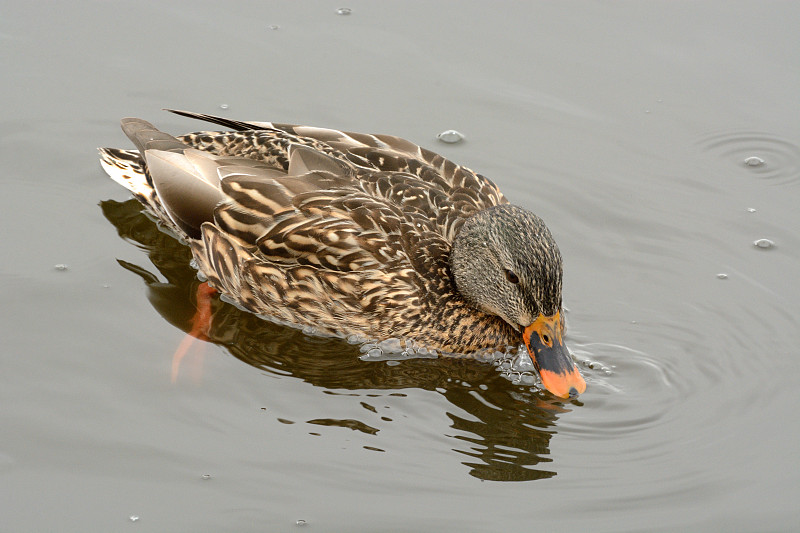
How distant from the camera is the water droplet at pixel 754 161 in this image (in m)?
10.4

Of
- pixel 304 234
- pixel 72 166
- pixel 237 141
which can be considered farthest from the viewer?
pixel 72 166

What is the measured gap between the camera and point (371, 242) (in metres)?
8.30

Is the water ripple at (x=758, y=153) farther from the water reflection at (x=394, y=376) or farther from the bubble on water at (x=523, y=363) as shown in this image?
the water reflection at (x=394, y=376)

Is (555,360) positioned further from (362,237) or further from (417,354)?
(362,237)

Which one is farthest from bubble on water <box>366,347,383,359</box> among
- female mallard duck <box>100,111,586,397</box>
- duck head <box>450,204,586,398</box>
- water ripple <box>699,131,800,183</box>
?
water ripple <box>699,131,800,183</box>

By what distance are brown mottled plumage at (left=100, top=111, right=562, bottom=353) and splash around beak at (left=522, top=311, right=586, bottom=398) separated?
124 millimetres

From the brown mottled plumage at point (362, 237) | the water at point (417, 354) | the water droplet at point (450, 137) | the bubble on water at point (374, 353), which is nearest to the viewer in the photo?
the water at point (417, 354)

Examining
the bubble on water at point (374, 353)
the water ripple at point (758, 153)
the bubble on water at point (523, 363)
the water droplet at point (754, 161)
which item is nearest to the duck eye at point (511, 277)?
the bubble on water at point (523, 363)

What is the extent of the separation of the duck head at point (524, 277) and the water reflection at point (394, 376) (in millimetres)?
302

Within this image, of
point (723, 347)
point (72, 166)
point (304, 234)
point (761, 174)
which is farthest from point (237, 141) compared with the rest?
point (761, 174)

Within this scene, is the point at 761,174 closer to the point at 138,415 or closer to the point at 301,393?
the point at 301,393

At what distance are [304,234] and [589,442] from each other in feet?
8.30

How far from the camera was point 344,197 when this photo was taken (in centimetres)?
845

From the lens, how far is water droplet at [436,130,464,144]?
1071 centimetres
